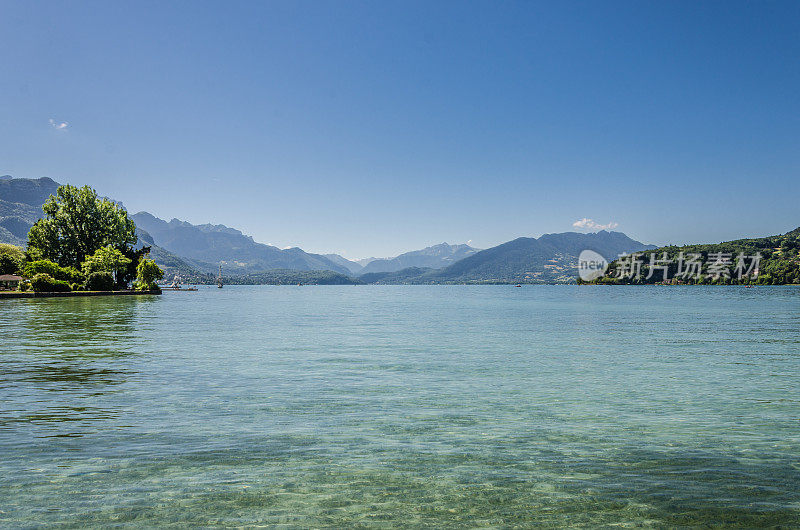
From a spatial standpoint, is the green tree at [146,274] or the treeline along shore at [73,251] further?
the green tree at [146,274]

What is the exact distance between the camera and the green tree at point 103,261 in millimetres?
131125

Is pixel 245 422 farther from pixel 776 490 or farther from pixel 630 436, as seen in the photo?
pixel 776 490

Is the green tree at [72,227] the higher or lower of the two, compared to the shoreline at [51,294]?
higher

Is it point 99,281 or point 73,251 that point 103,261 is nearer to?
point 99,281

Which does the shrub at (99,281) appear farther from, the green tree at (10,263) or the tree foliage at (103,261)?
the green tree at (10,263)

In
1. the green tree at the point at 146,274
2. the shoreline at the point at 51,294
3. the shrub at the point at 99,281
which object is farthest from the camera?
the green tree at the point at 146,274

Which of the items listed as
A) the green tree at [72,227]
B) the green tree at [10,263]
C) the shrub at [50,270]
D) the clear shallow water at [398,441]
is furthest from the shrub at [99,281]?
the clear shallow water at [398,441]

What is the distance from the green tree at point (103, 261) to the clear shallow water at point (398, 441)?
393 feet

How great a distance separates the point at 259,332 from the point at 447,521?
141 ft

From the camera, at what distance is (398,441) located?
517 inches

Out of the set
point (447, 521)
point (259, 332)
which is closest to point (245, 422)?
point (447, 521)

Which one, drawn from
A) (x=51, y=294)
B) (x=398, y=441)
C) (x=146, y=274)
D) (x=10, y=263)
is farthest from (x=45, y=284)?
(x=398, y=441)

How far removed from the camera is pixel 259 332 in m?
48.4

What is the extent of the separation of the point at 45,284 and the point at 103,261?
15176 millimetres
